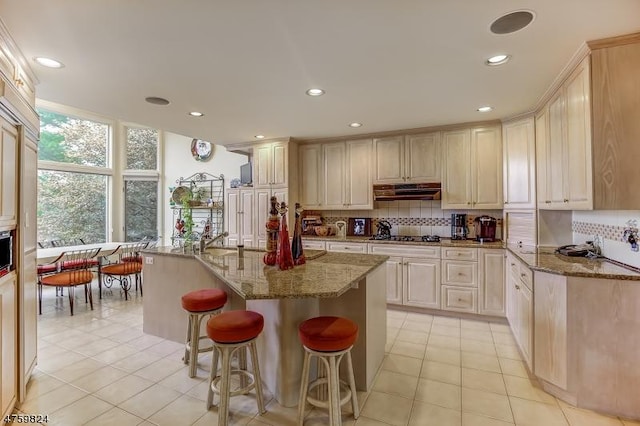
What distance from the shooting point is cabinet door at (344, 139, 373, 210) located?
4.50 m

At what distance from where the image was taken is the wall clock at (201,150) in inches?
252

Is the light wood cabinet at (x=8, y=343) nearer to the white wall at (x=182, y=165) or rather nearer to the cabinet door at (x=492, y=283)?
the cabinet door at (x=492, y=283)

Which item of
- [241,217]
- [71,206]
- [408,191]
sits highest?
[408,191]

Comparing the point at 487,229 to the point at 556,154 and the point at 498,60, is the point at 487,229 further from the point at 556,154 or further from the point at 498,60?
the point at 498,60

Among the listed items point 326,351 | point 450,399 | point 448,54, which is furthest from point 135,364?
point 448,54

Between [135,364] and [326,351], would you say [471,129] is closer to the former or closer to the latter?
[326,351]

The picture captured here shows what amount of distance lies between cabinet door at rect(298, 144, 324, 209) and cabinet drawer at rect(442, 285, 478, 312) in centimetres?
221

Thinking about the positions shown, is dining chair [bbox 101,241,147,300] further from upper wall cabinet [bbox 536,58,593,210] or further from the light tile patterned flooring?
upper wall cabinet [bbox 536,58,593,210]

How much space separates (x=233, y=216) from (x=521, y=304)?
412cm

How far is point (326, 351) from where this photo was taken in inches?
69.3

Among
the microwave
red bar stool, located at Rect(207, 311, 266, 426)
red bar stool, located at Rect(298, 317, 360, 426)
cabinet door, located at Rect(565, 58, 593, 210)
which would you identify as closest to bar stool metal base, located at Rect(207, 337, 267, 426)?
red bar stool, located at Rect(207, 311, 266, 426)

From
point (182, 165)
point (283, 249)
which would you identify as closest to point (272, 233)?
point (283, 249)

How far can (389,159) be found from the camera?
14.3 feet

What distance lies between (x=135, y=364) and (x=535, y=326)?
131 inches
